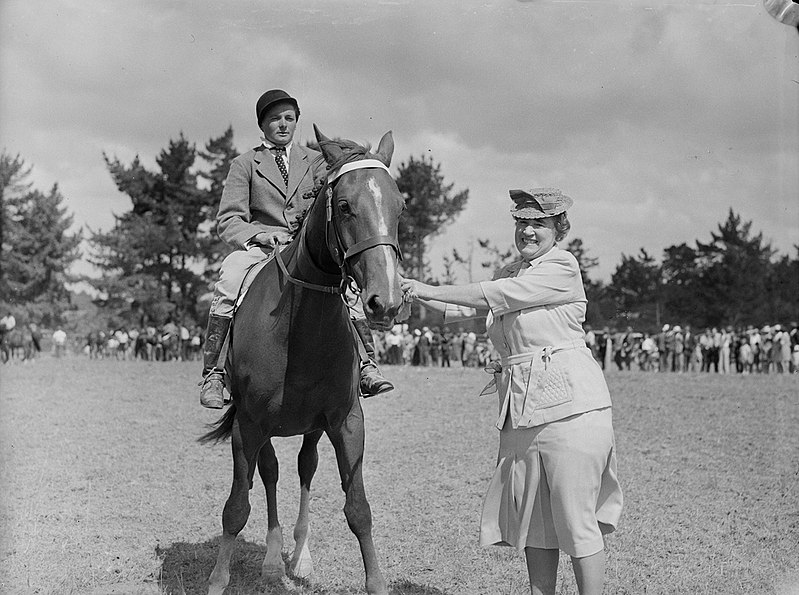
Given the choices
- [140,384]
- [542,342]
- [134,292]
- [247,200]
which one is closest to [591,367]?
[542,342]

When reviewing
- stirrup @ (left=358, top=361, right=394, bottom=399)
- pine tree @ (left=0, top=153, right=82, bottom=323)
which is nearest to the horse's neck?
stirrup @ (left=358, top=361, right=394, bottom=399)

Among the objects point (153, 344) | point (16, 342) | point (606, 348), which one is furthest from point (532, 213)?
point (153, 344)

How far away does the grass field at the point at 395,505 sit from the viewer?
18.7 feet

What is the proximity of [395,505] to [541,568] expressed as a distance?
3640mm

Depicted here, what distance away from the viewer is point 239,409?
5102 millimetres

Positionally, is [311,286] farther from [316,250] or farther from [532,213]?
[532,213]

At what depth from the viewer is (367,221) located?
149 inches

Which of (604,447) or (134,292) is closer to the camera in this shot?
(604,447)

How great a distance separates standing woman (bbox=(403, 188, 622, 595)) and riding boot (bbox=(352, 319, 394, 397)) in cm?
87

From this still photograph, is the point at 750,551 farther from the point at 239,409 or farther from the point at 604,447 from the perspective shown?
the point at 239,409

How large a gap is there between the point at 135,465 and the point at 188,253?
121 feet

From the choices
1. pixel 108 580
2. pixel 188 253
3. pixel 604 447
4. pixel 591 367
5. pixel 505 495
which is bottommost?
pixel 108 580

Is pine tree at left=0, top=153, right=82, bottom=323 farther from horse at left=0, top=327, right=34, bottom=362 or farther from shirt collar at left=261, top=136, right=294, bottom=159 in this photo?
shirt collar at left=261, top=136, right=294, bottom=159

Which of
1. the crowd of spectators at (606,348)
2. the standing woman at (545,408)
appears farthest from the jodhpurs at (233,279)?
Result: the crowd of spectators at (606,348)
